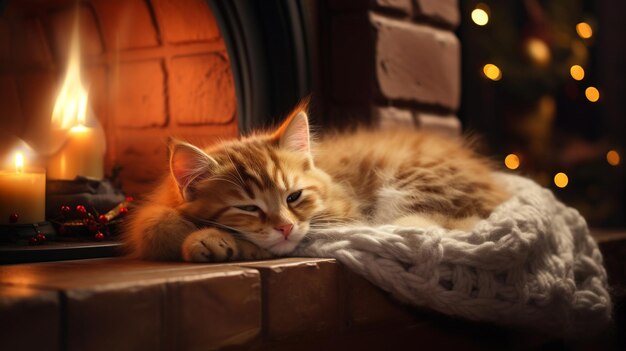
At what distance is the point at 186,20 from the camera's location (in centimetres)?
150

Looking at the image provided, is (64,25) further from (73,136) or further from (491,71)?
(491,71)

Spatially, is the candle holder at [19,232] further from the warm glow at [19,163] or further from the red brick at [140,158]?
the red brick at [140,158]

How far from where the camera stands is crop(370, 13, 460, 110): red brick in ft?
5.41

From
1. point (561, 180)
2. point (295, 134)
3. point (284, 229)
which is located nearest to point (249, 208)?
point (284, 229)

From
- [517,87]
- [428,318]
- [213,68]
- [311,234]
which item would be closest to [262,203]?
[311,234]

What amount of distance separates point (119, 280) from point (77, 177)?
2.02 ft

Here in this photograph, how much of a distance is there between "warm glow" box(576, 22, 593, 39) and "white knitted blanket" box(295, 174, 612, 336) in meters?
2.02

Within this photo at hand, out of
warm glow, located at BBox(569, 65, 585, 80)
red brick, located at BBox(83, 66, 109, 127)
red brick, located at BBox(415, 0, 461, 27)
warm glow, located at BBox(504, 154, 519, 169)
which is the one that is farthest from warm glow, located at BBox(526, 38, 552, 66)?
red brick, located at BBox(83, 66, 109, 127)

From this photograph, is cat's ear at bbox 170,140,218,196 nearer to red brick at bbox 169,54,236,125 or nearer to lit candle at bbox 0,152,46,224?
lit candle at bbox 0,152,46,224

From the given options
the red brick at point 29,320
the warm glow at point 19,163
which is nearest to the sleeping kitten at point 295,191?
the warm glow at point 19,163

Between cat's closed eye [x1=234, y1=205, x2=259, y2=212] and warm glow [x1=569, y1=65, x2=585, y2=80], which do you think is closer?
cat's closed eye [x1=234, y1=205, x2=259, y2=212]

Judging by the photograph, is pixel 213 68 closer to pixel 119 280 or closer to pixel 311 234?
pixel 311 234

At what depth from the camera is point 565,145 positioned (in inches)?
119

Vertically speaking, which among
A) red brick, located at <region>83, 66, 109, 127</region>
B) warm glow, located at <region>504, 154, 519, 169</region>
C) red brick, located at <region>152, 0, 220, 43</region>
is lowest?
warm glow, located at <region>504, 154, 519, 169</region>
